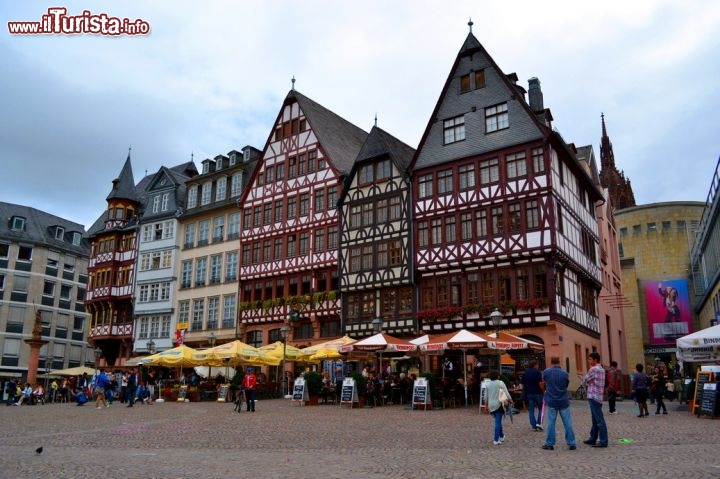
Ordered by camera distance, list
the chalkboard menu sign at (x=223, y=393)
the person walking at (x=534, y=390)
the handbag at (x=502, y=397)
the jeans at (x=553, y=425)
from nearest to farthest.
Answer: the jeans at (x=553, y=425) < the handbag at (x=502, y=397) < the person walking at (x=534, y=390) < the chalkboard menu sign at (x=223, y=393)

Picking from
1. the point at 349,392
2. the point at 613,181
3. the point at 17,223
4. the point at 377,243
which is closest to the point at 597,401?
the point at 349,392

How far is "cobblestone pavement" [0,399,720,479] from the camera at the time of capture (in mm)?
9391

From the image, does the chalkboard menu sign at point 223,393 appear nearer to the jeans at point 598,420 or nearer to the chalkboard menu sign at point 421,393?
the chalkboard menu sign at point 421,393

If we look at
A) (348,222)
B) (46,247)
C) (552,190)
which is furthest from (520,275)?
(46,247)

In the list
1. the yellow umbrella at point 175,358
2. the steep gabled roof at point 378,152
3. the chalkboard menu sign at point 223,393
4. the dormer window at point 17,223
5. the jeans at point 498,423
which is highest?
the dormer window at point 17,223

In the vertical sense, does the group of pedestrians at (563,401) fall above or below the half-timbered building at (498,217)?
below

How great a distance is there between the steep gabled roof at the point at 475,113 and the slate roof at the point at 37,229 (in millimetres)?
43913

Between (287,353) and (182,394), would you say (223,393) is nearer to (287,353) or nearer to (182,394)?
(182,394)

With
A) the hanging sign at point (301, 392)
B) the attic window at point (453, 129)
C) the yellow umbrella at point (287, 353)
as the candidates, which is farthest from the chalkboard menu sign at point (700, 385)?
the attic window at point (453, 129)

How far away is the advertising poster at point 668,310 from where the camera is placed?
62.5 meters

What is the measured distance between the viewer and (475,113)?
33.3m

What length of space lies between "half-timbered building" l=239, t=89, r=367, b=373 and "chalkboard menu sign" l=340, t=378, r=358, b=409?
13130mm

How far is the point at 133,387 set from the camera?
28516mm

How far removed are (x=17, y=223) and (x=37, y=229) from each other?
6.79ft
